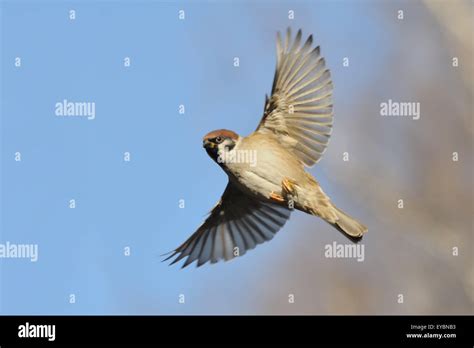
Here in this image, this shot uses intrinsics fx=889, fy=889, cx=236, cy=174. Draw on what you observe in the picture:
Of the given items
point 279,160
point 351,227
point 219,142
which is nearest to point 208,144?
point 219,142

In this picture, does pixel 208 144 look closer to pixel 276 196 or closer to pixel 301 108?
pixel 276 196

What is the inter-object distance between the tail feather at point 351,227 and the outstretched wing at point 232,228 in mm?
734

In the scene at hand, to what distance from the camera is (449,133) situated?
25.5 ft

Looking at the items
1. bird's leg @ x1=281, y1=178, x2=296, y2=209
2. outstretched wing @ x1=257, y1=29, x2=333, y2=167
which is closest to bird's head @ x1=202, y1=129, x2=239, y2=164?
outstretched wing @ x1=257, y1=29, x2=333, y2=167

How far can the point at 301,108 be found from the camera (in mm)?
5023

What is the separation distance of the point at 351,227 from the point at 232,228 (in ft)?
3.47

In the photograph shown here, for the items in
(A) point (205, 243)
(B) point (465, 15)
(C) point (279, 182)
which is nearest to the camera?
(C) point (279, 182)

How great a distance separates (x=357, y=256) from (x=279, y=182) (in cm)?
320

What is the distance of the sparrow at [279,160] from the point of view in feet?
15.7

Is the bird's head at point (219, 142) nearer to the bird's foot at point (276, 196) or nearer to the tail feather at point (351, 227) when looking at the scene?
the bird's foot at point (276, 196)

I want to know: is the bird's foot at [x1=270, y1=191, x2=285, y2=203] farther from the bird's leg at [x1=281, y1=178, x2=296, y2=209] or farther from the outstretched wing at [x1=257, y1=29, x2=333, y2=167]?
the outstretched wing at [x1=257, y1=29, x2=333, y2=167]

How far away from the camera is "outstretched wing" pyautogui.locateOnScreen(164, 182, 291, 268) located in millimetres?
5484

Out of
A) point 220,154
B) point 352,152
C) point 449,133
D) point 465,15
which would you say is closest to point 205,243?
point 220,154

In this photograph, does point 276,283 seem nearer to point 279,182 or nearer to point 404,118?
point 404,118
